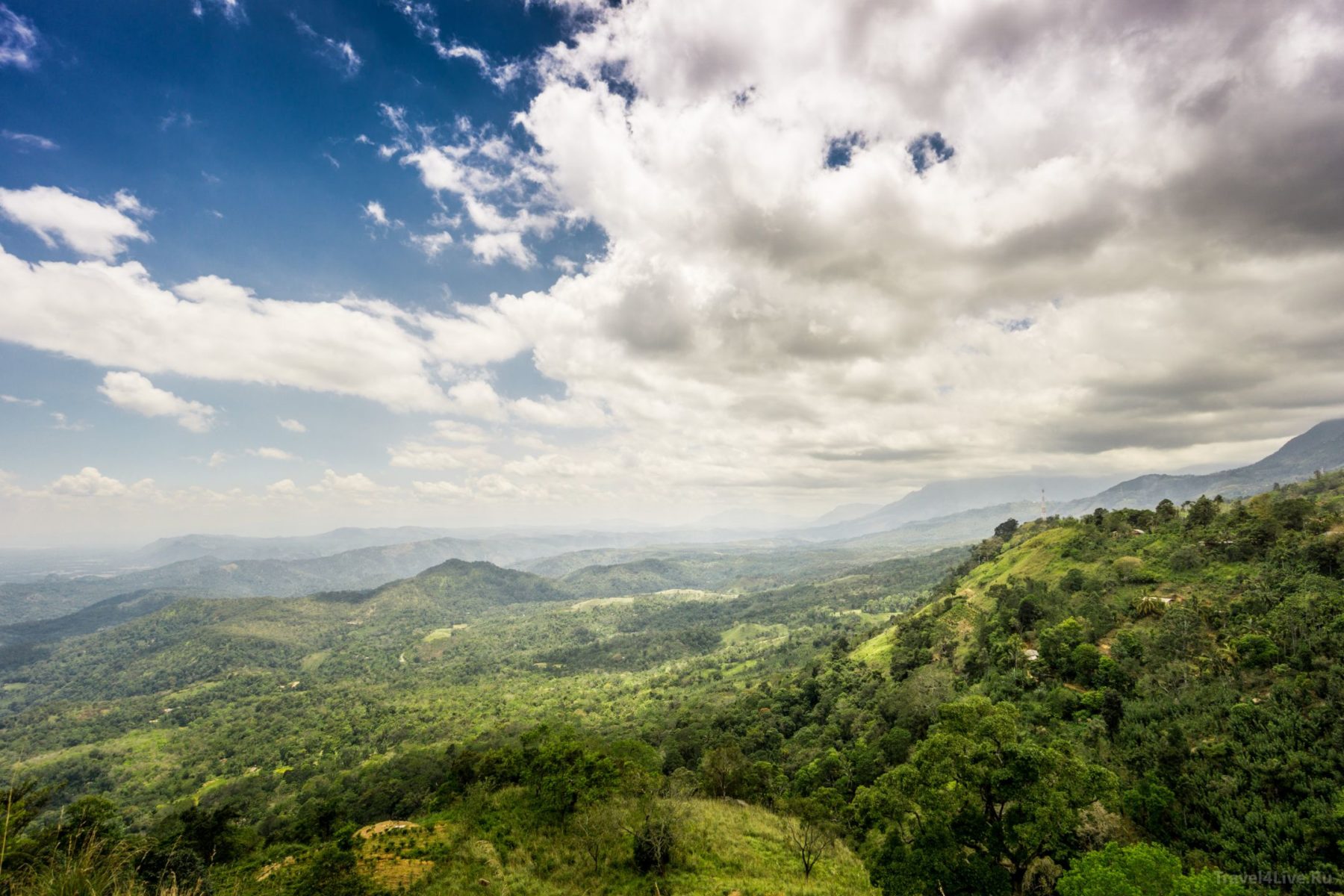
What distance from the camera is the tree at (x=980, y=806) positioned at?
2875cm

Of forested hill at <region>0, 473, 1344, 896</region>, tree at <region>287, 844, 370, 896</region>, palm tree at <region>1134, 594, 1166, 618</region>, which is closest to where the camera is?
forested hill at <region>0, 473, 1344, 896</region>

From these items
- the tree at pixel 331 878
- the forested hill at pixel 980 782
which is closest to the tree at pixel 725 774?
the forested hill at pixel 980 782

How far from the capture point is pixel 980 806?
1235 inches

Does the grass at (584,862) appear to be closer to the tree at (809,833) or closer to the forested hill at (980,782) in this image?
the forested hill at (980,782)

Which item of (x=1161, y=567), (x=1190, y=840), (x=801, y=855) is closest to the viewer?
(x=1190, y=840)

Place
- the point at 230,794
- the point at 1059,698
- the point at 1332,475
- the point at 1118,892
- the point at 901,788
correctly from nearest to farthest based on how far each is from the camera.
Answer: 1. the point at 1118,892
2. the point at 901,788
3. the point at 1059,698
4. the point at 230,794
5. the point at 1332,475

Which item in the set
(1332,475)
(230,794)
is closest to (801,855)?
(230,794)

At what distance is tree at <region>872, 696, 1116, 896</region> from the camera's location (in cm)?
2875

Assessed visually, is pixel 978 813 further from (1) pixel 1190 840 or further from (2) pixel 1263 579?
(2) pixel 1263 579

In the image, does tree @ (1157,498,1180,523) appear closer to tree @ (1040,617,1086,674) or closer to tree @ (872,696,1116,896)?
tree @ (1040,617,1086,674)

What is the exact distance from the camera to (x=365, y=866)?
110 feet

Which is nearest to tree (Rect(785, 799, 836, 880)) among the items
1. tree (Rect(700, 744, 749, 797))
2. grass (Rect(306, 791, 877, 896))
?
grass (Rect(306, 791, 877, 896))

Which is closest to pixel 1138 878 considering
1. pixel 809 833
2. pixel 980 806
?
pixel 980 806

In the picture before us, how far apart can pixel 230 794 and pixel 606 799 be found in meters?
127
